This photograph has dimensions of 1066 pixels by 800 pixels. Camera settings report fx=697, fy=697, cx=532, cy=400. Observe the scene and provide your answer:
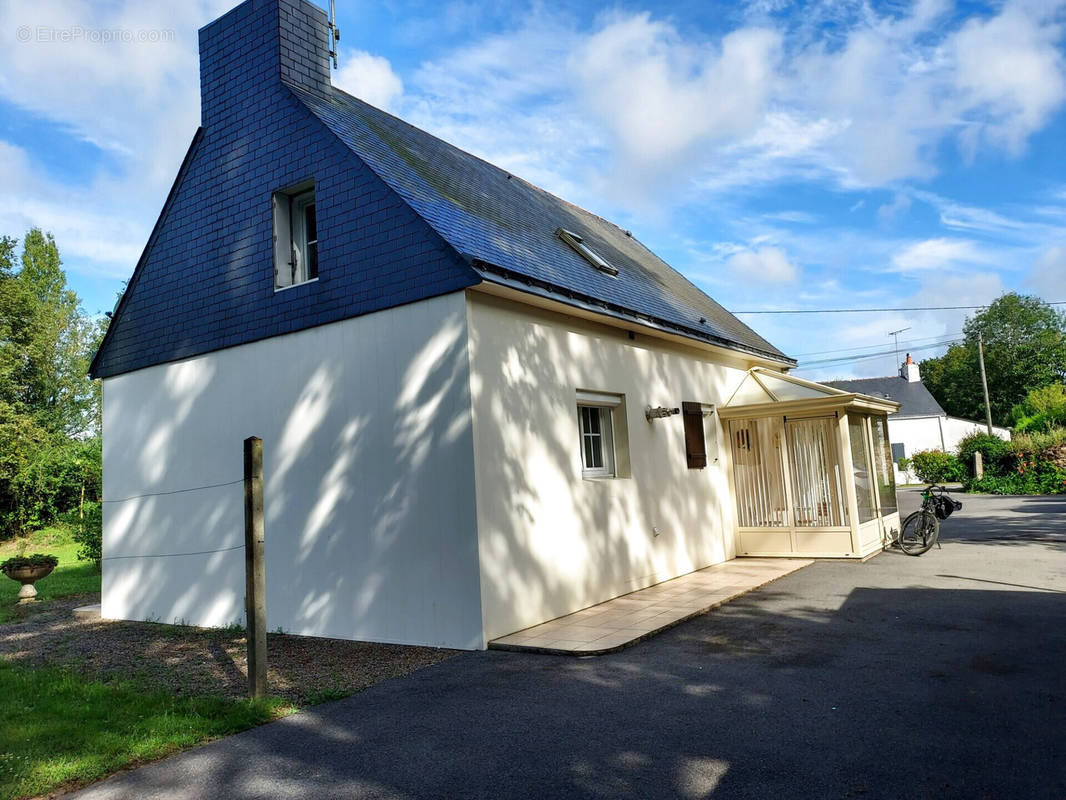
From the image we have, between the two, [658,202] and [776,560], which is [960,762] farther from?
[658,202]

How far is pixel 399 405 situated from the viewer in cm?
700

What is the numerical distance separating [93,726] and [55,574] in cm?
1341

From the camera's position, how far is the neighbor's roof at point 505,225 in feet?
23.9

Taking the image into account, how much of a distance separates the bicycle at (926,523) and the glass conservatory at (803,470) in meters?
0.46

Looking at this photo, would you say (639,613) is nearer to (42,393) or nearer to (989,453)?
(989,453)

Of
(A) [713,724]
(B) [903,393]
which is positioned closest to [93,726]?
(A) [713,724]

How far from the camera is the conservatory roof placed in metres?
10.4

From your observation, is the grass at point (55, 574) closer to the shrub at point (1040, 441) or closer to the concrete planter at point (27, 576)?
the concrete planter at point (27, 576)

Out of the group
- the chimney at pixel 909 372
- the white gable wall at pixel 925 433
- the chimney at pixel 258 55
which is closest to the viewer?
the chimney at pixel 258 55

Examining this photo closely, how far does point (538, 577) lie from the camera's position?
702 cm

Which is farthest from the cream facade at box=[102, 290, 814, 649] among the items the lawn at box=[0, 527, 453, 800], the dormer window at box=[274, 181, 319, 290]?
the dormer window at box=[274, 181, 319, 290]

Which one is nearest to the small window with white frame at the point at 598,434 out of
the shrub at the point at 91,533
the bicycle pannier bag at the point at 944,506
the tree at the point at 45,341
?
the bicycle pannier bag at the point at 944,506

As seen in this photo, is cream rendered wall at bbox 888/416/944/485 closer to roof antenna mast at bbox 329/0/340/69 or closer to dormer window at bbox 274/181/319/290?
roof antenna mast at bbox 329/0/340/69

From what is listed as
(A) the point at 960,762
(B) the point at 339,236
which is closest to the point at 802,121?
(B) the point at 339,236
